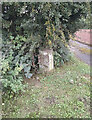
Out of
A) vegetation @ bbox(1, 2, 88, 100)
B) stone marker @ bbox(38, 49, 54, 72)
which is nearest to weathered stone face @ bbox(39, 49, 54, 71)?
stone marker @ bbox(38, 49, 54, 72)

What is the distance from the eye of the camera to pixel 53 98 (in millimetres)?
2381

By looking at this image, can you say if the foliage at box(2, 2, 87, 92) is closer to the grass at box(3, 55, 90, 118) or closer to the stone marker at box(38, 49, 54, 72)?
the stone marker at box(38, 49, 54, 72)

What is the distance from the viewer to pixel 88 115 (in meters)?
2.07

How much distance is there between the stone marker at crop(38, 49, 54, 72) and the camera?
10.0ft

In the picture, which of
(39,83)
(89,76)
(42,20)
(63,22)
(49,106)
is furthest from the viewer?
(89,76)

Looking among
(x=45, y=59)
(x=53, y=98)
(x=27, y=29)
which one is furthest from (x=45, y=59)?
(x=53, y=98)

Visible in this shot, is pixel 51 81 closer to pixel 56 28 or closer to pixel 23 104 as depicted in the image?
pixel 23 104

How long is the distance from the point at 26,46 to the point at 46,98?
127 centimetres

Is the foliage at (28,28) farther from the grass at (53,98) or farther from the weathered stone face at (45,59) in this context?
the grass at (53,98)

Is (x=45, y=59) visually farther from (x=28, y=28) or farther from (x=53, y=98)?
(x=53, y=98)

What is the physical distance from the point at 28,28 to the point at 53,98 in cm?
157

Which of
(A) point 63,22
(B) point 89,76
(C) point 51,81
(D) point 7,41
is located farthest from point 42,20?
(B) point 89,76

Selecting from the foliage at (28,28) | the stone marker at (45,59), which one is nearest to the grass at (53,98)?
the stone marker at (45,59)

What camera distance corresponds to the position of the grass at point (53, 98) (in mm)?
2078
